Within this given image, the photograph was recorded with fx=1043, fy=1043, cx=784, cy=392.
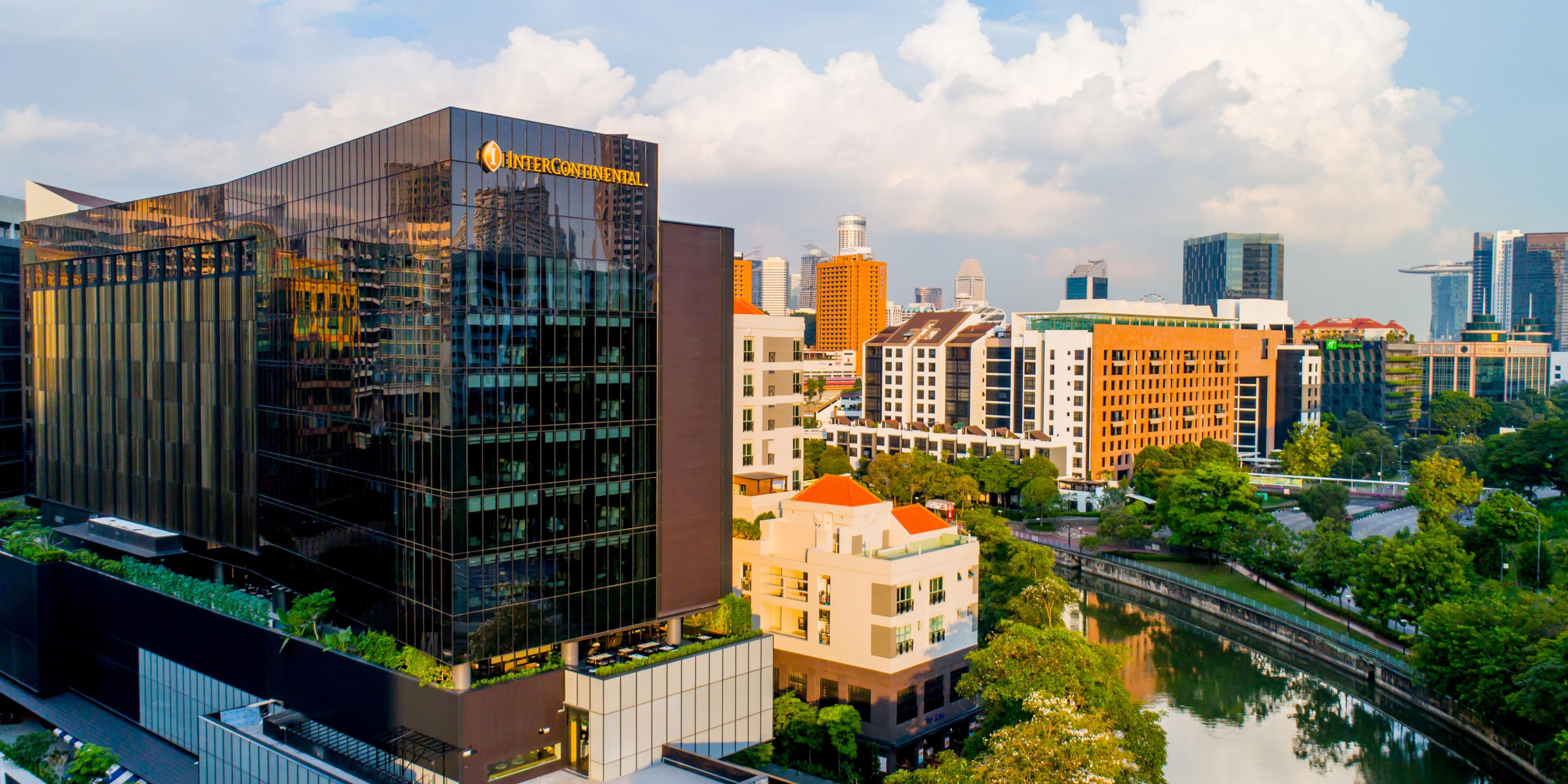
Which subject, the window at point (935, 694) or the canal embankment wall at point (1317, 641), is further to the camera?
the window at point (935, 694)

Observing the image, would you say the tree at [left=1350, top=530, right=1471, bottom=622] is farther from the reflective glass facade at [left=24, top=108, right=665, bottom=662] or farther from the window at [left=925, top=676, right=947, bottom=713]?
the reflective glass facade at [left=24, top=108, right=665, bottom=662]

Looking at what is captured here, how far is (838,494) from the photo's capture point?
3906 cm

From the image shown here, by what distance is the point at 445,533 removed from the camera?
90.2ft

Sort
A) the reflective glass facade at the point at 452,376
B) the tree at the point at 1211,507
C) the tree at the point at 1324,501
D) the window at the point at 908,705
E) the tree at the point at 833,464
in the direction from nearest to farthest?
1. the reflective glass facade at the point at 452,376
2. the window at the point at 908,705
3. the tree at the point at 1211,507
4. the tree at the point at 1324,501
5. the tree at the point at 833,464

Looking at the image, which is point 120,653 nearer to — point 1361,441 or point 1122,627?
point 1122,627

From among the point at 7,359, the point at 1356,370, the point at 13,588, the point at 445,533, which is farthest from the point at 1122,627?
the point at 1356,370

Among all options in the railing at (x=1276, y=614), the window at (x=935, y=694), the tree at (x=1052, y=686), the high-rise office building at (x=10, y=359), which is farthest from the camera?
the high-rise office building at (x=10, y=359)

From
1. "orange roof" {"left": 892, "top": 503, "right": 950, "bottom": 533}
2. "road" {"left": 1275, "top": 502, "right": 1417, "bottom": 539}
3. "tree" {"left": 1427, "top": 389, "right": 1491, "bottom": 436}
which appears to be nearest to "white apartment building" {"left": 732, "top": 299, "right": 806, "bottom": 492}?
"orange roof" {"left": 892, "top": 503, "right": 950, "bottom": 533}

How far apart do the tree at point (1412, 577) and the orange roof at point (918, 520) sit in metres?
20.1

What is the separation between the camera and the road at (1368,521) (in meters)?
72.2

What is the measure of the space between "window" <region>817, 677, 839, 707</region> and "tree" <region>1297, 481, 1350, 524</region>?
151ft

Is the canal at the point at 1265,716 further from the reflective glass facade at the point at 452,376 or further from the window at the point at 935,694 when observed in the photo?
the reflective glass facade at the point at 452,376

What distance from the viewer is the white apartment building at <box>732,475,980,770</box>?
3728 cm

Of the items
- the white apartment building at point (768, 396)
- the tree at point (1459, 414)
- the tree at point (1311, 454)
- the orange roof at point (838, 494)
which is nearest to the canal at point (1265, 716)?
the orange roof at point (838, 494)
